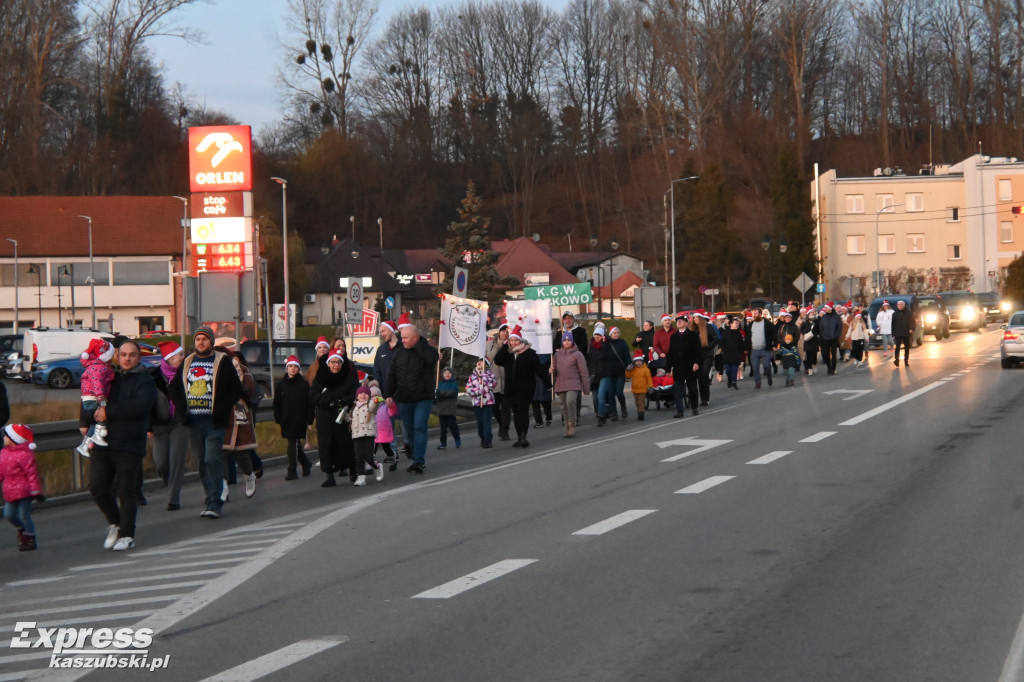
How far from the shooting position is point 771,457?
1544cm

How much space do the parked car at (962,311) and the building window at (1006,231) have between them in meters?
36.6

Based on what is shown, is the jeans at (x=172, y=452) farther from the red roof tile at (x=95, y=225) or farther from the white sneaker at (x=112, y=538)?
the red roof tile at (x=95, y=225)

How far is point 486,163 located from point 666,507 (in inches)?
3505

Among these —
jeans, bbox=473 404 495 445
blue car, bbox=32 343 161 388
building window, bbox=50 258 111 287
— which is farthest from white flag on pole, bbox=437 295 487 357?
building window, bbox=50 258 111 287

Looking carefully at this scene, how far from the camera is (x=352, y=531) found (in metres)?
11.0

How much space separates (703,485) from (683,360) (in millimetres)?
10260

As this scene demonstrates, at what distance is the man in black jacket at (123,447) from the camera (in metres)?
10.6

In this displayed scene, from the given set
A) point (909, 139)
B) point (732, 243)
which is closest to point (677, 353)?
point (732, 243)

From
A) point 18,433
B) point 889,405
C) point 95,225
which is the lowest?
point 889,405

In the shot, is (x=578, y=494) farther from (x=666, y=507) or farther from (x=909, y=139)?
(x=909, y=139)

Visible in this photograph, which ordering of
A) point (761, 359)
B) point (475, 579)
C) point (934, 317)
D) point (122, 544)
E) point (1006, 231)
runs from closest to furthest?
point (475, 579), point (122, 544), point (761, 359), point (934, 317), point (1006, 231)

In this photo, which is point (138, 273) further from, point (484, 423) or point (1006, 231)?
point (484, 423)

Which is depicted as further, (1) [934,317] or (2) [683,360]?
(1) [934,317]

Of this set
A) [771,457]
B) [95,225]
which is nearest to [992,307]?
[95,225]
